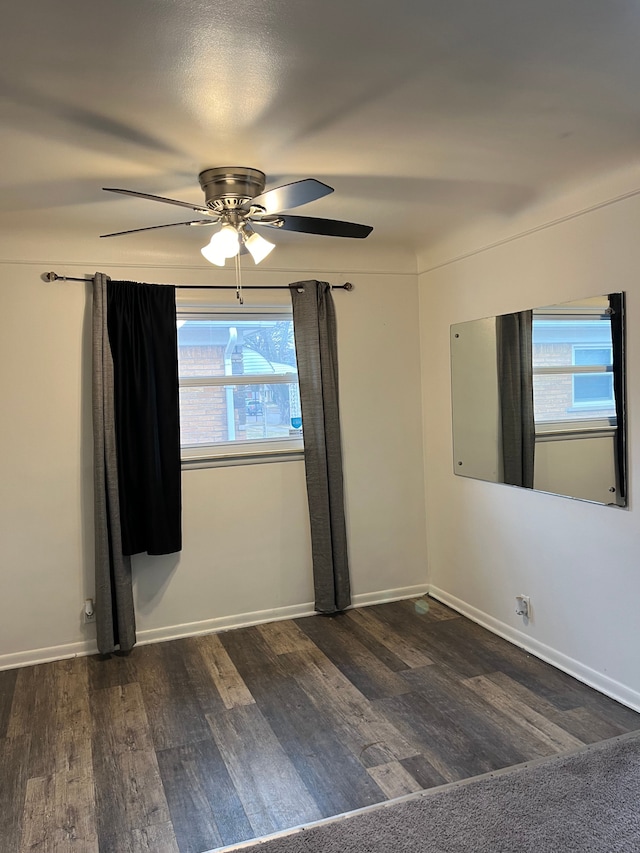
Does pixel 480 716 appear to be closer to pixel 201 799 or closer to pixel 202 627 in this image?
pixel 201 799

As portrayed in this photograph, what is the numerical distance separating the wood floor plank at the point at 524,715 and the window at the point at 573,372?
4.10 ft

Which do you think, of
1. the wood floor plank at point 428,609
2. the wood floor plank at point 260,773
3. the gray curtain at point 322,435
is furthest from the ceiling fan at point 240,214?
the wood floor plank at point 428,609

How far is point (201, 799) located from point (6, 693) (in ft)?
4.70

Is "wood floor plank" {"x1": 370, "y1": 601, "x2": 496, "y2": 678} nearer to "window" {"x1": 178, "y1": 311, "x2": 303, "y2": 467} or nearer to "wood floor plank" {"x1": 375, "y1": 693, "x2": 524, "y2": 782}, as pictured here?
"wood floor plank" {"x1": 375, "y1": 693, "x2": 524, "y2": 782}

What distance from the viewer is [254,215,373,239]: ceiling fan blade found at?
8.73 feet

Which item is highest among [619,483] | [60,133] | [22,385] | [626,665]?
[60,133]

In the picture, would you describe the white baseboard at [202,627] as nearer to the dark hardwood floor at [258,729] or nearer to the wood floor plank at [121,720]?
the dark hardwood floor at [258,729]

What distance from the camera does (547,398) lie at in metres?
3.25

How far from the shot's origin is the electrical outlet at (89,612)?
3686 millimetres

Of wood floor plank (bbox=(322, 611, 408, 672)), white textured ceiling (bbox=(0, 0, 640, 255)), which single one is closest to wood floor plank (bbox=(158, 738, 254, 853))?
wood floor plank (bbox=(322, 611, 408, 672))

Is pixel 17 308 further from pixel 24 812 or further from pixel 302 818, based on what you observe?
pixel 302 818

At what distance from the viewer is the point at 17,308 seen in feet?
11.7

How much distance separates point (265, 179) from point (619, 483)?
6.54 feet

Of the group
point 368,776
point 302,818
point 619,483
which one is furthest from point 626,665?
point 302,818
